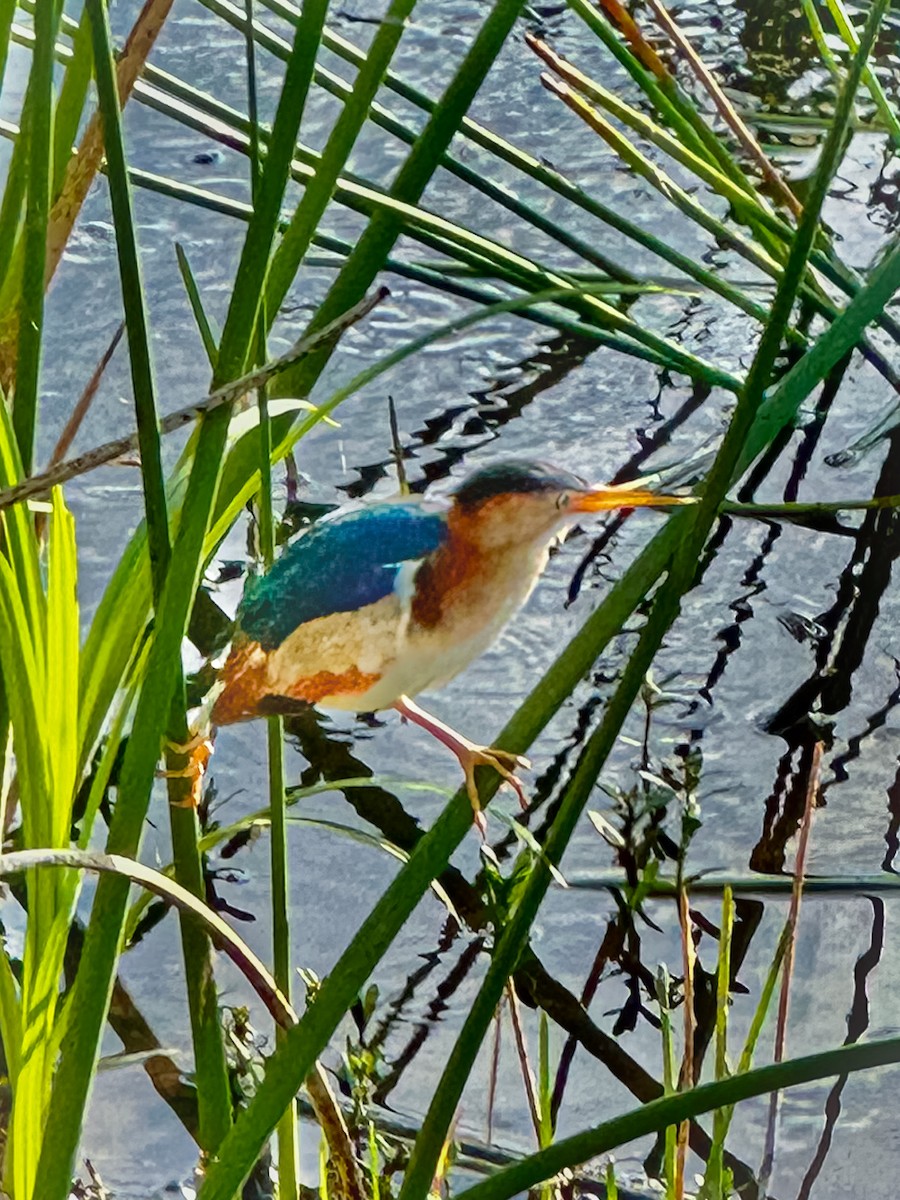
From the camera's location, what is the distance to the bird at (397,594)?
0.39 meters

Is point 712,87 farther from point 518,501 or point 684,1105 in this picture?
point 684,1105

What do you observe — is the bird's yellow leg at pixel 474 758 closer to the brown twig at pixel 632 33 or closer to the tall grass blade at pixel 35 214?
the tall grass blade at pixel 35 214

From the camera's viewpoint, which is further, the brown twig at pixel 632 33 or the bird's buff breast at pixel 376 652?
the brown twig at pixel 632 33

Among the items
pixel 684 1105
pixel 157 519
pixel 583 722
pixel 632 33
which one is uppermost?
pixel 632 33

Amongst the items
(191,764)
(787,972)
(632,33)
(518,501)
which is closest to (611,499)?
(518,501)

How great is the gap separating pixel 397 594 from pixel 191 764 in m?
0.08

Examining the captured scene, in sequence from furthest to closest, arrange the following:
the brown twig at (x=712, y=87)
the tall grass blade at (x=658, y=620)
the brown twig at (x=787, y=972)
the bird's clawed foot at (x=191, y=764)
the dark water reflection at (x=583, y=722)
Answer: the brown twig at (x=712, y=87)
the dark water reflection at (x=583, y=722)
the brown twig at (x=787, y=972)
the bird's clawed foot at (x=191, y=764)
the tall grass blade at (x=658, y=620)

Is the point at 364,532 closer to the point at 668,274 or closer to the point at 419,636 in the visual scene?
the point at 419,636

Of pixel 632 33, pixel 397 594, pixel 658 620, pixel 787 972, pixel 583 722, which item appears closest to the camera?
pixel 658 620

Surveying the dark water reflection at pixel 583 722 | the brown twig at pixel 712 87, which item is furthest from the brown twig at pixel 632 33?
the dark water reflection at pixel 583 722

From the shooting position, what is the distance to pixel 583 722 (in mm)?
755

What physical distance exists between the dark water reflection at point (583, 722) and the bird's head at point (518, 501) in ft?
0.49

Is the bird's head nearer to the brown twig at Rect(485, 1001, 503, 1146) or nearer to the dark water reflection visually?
the dark water reflection

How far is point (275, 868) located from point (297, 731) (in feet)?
1.10
